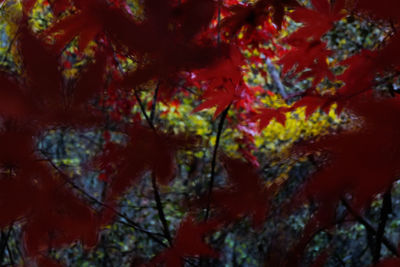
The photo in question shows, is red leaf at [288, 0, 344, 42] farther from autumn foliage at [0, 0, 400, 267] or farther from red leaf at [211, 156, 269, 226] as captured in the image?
red leaf at [211, 156, 269, 226]

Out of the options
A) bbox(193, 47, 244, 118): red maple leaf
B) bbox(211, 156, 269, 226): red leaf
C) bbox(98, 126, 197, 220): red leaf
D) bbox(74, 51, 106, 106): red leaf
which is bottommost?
bbox(211, 156, 269, 226): red leaf

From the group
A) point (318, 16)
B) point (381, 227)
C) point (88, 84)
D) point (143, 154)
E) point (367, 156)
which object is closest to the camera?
point (367, 156)

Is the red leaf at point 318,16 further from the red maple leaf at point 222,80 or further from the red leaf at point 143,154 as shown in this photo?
the red leaf at point 143,154

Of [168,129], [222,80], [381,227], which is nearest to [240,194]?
[168,129]

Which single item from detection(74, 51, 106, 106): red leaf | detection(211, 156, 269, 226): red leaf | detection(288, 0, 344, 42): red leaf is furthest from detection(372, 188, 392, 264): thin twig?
detection(74, 51, 106, 106): red leaf

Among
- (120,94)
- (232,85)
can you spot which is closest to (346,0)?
(232,85)

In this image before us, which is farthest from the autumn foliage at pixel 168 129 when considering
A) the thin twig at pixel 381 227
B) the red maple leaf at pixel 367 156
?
A: the thin twig at pixel 381 227

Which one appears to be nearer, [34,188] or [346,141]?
[346,141]

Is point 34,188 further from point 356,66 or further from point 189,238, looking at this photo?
point 356,66

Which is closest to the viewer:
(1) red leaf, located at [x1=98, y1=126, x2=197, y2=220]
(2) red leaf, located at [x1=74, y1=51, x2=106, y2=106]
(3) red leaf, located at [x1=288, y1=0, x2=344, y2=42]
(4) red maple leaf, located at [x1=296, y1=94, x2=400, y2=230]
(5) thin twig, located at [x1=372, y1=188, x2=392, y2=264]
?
(4) red maple leaf, located at [x1=296, y1=94, x2=400, y2=230]

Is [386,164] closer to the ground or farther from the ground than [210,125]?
closer to the ground

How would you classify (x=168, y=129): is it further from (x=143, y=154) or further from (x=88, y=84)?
(x=88, y=84)

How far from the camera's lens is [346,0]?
0.90 metres

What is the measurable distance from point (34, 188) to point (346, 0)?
2.67ft
